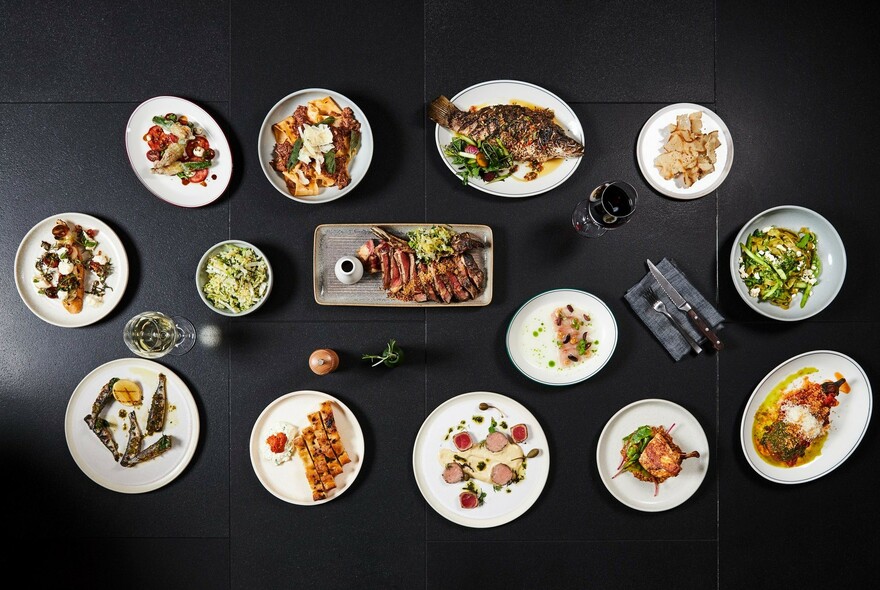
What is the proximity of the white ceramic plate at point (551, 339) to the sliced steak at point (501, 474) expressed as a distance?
577 mm

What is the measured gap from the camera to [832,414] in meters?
3.39

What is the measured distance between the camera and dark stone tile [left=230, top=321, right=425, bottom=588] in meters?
3.35

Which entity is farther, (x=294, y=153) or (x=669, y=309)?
(x=669, y=309)

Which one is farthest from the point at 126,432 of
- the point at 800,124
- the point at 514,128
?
the point at 800,124

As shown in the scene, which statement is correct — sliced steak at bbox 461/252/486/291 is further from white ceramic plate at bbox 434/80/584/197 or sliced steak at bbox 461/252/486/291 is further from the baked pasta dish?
the baked pasta dish

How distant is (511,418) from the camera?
3305 millimetres

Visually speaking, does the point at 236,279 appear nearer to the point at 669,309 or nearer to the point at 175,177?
the point at 175,177

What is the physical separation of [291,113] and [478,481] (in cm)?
257

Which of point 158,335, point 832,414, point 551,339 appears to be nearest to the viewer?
point 158,335

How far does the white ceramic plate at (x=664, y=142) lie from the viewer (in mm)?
3277

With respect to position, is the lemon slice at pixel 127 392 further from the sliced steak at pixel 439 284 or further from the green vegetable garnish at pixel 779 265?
the green vegetable garnish at pixel 779 265

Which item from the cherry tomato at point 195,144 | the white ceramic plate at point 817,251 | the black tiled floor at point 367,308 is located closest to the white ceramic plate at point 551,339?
the black tiled floor at point 367,308

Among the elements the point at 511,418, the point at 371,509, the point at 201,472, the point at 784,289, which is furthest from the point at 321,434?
the point at 784,289

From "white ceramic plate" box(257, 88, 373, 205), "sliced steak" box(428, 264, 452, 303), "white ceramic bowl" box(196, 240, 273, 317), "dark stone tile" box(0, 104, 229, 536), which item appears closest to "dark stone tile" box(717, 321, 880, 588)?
"sliced steak" box(428, 264, 452, 303)
